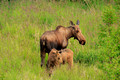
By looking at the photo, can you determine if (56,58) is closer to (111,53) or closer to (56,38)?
(56,38)

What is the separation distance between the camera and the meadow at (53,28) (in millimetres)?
6069

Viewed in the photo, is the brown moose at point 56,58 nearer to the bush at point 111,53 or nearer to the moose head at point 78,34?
the moose head at point 78,34

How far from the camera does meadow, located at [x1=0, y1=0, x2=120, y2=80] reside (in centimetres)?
607

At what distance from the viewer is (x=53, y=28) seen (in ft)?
32.3

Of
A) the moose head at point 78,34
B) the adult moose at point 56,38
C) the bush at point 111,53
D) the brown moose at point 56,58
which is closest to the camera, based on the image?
the bush at point 111,53

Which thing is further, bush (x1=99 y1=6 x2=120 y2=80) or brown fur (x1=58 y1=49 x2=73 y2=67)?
brown fur (x1=58 y1=49 x2=73 y2=67)

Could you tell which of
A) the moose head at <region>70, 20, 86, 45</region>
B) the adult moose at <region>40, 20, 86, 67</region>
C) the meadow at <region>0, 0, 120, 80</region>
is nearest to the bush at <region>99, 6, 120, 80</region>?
the meadow at <region>0, 0, 120, 80</region>

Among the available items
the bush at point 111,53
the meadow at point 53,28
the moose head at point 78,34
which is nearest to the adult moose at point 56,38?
the moose head at point 78,34

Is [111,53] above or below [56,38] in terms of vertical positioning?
below

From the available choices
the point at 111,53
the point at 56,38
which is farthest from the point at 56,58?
the point at 111,53

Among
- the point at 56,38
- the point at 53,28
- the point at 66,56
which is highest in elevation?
the point at 53,28

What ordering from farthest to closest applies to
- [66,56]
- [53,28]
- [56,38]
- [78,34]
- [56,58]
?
1. [53,28]
2. [78,34]
3. [56,38]
4. [66,56]
5. [56,58]

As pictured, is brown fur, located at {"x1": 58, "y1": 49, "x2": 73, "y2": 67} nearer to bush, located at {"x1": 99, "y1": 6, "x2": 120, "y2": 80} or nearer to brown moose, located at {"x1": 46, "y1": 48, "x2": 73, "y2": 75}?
brown moose, located at {"x1": 46, "y1": 48, "x2": 73, "y2": 75}

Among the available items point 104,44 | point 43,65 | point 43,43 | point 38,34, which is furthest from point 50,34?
point 38,34
